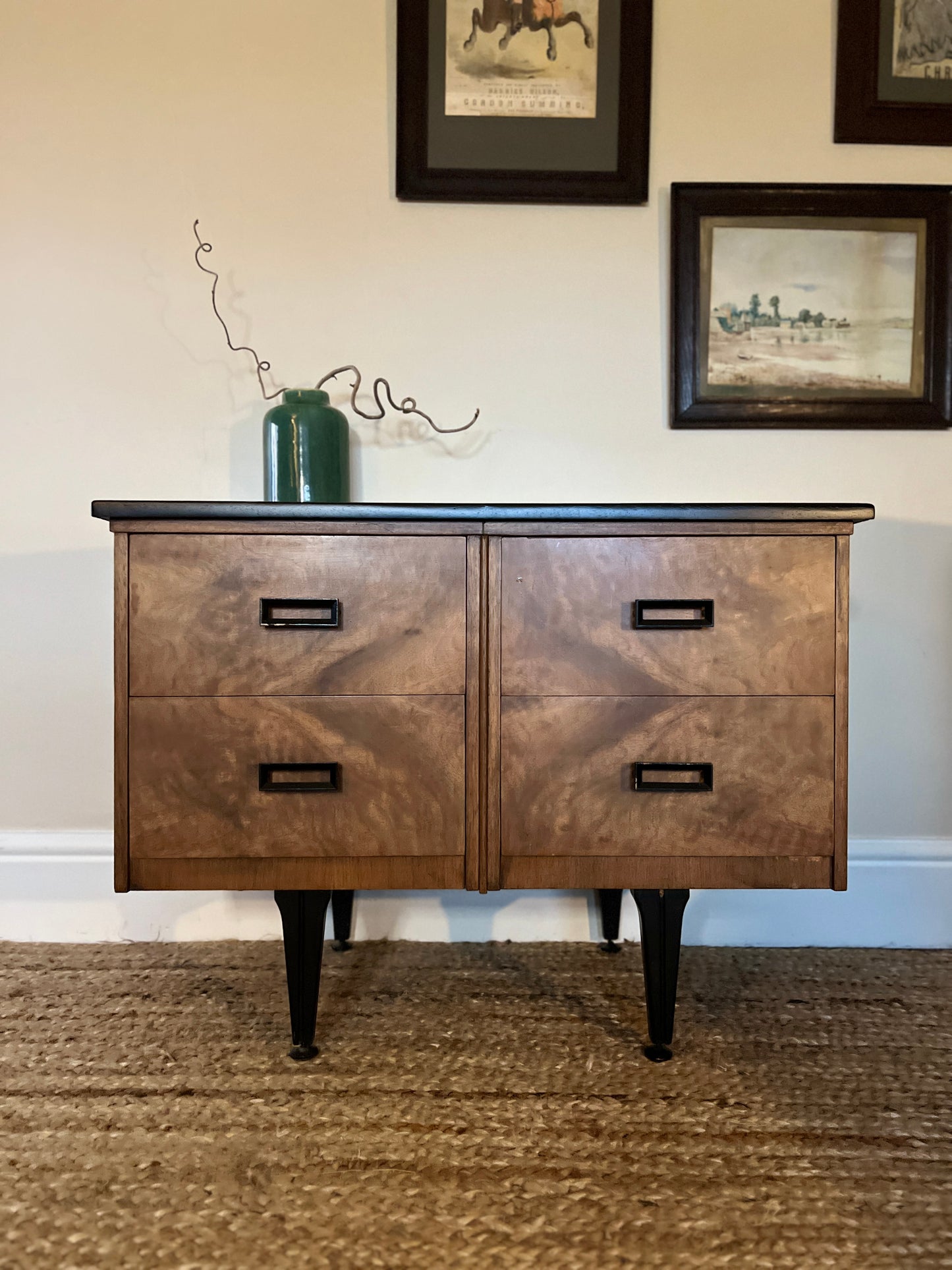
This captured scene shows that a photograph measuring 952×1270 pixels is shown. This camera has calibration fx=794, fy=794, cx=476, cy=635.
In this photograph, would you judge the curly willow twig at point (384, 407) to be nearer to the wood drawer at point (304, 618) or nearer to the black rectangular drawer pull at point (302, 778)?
the wood drawer at point (304, 618)

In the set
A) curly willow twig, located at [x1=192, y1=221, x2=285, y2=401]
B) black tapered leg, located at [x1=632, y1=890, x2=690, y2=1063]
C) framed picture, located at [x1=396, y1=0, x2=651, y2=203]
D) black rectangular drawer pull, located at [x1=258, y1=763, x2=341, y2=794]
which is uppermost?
framed picture, located at [x1=396, y1=0, x2=651, y2=203]

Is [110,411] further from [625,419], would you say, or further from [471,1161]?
[471,1161]

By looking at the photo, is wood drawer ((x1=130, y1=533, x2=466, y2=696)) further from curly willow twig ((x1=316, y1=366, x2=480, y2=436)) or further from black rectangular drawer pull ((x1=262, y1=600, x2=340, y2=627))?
curly willow twig ((x1=316, y1=366, x2=480, y2=436))

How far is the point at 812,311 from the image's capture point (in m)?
1.47

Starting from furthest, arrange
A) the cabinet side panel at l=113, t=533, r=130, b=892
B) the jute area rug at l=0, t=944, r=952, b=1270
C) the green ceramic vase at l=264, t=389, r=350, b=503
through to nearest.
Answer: the green ceramic vase at l=264, t=389, r=350, b=503, the cabinet side panel at l=113, t=533, r=130, b=892, the jute area rug at l=0, t=944, r=952, b=1270

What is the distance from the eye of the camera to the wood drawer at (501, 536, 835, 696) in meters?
1.02

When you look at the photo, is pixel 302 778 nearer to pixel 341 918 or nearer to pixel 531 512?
pixel 531 512

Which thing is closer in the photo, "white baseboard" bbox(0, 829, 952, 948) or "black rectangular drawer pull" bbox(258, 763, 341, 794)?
"black rectangular drawer pull" bbox(258, 763, 341, 794)

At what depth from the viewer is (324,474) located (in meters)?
1.31

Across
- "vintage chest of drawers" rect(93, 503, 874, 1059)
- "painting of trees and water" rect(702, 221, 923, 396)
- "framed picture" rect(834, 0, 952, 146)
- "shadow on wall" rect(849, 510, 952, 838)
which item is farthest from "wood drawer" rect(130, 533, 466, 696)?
"framed picture" rect(834, 0, 952, 146)

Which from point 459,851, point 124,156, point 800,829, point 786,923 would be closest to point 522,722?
point 459,851

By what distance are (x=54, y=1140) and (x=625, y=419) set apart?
4.55ft

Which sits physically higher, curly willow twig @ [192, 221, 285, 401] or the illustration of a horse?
the illustration of a horse

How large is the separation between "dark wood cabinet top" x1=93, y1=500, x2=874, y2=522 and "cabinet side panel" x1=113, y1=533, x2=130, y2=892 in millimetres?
65
